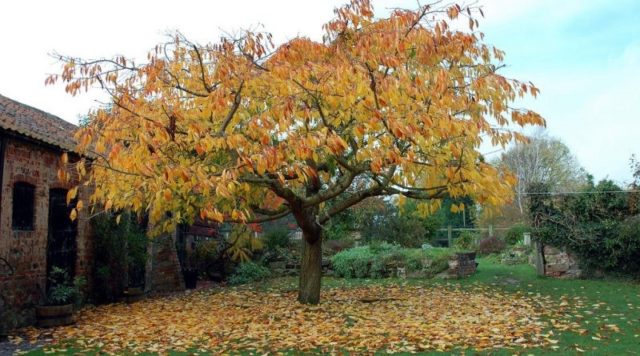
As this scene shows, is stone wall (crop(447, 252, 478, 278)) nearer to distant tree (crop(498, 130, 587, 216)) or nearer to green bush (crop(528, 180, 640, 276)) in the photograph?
green bush (crop(528, 180, 640, 276))

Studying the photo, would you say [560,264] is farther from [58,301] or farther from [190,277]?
[58,301]

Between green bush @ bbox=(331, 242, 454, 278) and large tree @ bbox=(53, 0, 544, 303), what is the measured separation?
663cm

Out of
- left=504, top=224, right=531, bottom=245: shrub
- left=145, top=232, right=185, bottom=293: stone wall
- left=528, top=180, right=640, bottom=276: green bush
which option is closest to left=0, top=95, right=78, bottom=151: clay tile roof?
left=145, top=232, right=185, bottom=293: stone wall

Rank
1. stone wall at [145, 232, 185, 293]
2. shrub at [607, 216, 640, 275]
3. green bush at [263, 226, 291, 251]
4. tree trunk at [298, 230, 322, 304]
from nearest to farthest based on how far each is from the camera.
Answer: tree trunk at [298, 230, 322, 304], shrub at [607, 216, 640, 275], stone wall at [145, 232, 185, 293], green bush at [263, 226, 291, 251]

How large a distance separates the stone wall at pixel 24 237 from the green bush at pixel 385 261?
8863mm

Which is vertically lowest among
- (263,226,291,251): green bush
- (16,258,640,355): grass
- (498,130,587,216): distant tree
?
(16,258,640,355): grass

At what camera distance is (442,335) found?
755 cm

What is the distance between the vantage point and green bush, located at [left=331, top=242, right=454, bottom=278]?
15.5m

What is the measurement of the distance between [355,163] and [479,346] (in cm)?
347

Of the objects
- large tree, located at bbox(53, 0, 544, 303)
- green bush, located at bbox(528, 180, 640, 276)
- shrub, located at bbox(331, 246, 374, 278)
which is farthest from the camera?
shrub, located at bbox(331, 246, 374, 278)

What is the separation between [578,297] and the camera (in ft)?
36.2

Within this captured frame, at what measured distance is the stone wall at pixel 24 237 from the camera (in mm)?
9242

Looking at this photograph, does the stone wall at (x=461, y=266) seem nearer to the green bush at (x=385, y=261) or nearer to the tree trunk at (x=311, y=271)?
the green bush at (x=385, y=261)

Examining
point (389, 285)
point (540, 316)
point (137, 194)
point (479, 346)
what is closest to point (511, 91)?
point (479, 346)
